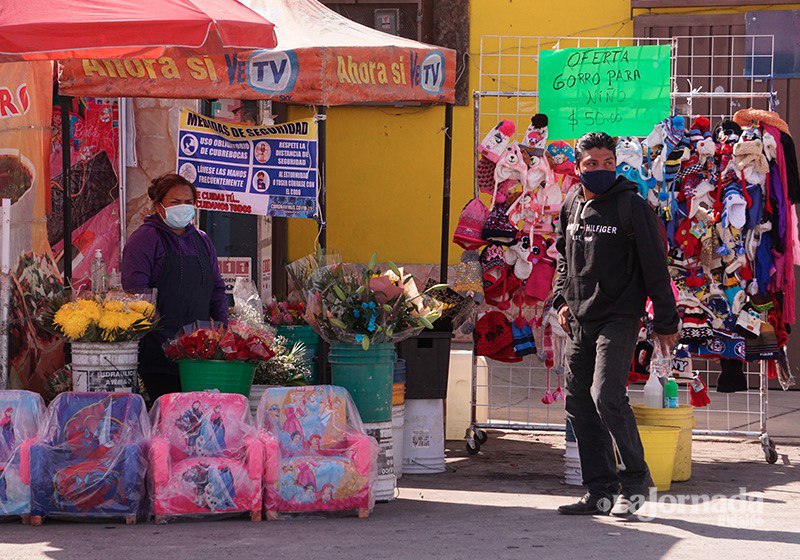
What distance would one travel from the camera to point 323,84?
24.8 feet

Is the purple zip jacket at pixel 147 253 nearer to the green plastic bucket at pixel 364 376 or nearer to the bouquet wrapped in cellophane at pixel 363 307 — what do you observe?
the bouquet wrapped in cellophane at pixel 363 307

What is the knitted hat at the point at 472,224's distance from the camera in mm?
8578

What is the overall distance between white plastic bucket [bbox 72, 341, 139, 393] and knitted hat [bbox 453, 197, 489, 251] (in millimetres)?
2845

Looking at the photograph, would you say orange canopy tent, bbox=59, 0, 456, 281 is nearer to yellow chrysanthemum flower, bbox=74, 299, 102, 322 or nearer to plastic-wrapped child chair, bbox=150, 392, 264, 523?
yellow chrysanthemum flower, bbox=74, 299, 102, 322

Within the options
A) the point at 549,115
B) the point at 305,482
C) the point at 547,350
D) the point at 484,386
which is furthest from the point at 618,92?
the point at 305,482

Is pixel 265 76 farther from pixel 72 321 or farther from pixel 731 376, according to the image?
pixel 731 376

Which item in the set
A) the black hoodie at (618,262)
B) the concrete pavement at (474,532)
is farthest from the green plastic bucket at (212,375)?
the black hoodie at (618,262)

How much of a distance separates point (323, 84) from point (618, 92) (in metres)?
2.17

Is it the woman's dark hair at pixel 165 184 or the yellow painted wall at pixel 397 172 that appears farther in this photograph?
the yellow painted wall at pixel 397 172

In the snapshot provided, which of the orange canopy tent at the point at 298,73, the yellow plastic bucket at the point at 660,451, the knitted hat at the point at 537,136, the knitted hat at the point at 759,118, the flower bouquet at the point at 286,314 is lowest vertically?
the yellow plastic bucket at the point at 660,451

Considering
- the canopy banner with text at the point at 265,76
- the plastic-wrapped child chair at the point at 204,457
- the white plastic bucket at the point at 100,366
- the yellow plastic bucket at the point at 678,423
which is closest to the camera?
the plastic-wrapped child chair at the point at 204,457

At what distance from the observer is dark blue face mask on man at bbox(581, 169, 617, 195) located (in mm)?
6508

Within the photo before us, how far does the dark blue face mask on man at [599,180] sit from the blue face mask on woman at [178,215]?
2.28 meters

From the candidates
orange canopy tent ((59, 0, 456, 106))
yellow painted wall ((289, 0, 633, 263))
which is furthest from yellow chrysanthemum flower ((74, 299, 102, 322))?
yellow painted wall ((289, 0, 633, 263))
